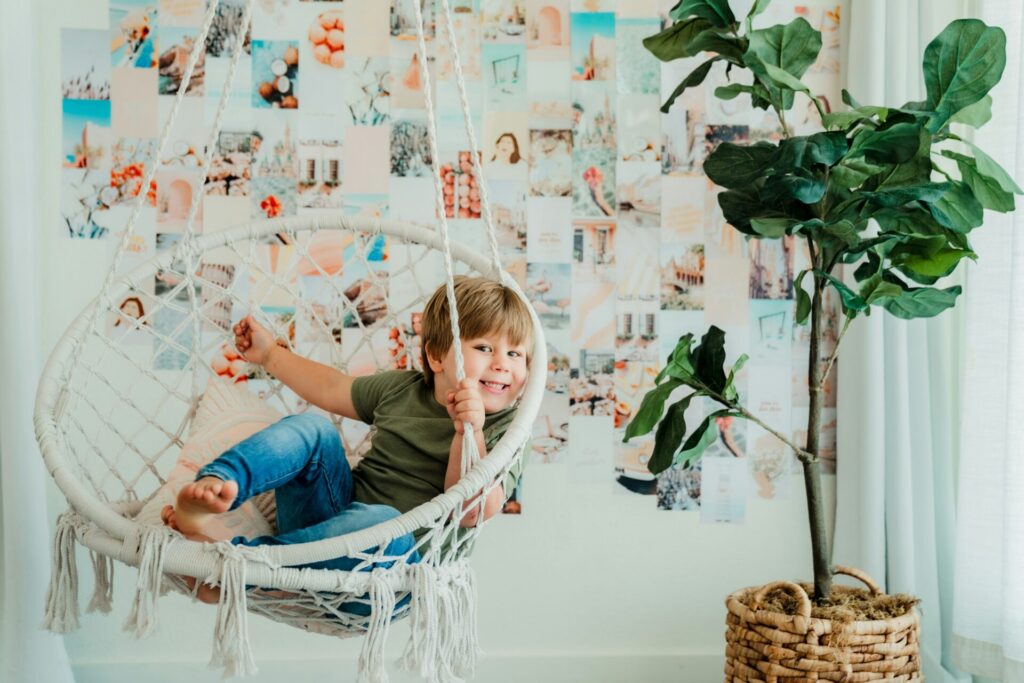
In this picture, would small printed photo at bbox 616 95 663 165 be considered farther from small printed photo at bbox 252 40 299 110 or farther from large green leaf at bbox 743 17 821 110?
small printed photo at bbox 252 40 299 110

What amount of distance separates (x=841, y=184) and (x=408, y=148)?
96 cm

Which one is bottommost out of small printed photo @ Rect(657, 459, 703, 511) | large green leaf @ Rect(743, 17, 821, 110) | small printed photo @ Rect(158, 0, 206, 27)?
small printed photo @ Rect(657, 459, 703, 511)

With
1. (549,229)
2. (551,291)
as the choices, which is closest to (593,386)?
(551,291)

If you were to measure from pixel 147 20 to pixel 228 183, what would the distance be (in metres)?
0.40

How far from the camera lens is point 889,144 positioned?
1.66 metres

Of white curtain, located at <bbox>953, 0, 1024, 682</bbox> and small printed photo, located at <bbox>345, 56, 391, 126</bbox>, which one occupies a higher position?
small printed photo, located at <bbox>345, 56, 391, 126</bbox>

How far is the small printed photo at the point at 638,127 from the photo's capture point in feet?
7.42

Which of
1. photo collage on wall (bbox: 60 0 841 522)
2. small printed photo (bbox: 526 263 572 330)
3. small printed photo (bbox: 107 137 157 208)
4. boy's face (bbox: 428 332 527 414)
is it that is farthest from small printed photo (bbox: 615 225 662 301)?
small printed photo (bbox: 107 137 157 208)

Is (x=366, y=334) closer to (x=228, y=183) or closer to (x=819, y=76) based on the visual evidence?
(x=228, y=183)

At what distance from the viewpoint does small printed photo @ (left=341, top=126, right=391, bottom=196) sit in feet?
7.34

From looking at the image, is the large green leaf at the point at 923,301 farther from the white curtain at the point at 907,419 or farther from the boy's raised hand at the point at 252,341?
the boy's raised hand at the point at 252,341

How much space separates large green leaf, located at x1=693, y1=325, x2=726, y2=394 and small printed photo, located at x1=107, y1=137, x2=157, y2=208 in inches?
49.2

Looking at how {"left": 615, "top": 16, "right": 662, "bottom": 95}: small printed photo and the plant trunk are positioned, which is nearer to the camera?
the plant trunk

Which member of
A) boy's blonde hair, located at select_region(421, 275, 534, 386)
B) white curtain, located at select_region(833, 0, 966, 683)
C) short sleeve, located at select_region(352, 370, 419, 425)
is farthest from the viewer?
white curtain, located at select_region(833, 0, 966, 683)
